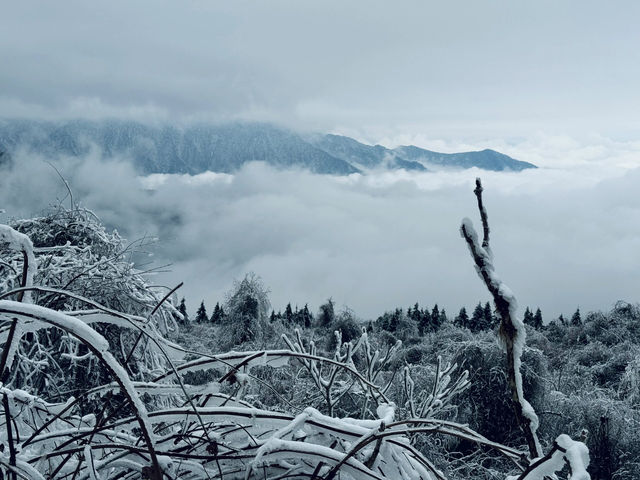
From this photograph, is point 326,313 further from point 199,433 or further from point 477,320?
point 199,433

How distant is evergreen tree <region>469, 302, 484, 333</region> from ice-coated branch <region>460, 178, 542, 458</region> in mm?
30632

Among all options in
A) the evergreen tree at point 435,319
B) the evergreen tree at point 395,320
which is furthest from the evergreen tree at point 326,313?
the evergreen tree at point 435,319

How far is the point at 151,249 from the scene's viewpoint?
222 inches

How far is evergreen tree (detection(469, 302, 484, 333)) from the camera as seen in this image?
30703 mm

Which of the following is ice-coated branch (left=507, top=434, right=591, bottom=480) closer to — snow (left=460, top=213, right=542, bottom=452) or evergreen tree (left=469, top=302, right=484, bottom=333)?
snow (left=460, top=213, right=542, bottom=452)

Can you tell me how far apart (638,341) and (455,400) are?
40.7ft

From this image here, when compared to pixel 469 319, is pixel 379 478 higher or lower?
higher

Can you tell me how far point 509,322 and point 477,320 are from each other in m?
33.2

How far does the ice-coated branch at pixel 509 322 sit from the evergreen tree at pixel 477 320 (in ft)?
100

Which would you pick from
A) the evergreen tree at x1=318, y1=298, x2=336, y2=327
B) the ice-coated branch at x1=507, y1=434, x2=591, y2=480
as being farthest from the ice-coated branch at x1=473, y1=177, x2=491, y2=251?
the evergreen tree at x1=318, y1=298, x2=336, y2=327

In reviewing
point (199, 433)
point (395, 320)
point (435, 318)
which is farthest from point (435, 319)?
point (199, 433)

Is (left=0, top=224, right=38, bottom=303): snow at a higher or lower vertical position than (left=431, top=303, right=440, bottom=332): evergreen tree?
higher

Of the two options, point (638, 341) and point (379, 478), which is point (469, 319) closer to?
point (638, 341)

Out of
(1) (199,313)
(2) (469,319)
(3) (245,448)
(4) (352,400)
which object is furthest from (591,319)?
(3) (245,448)
